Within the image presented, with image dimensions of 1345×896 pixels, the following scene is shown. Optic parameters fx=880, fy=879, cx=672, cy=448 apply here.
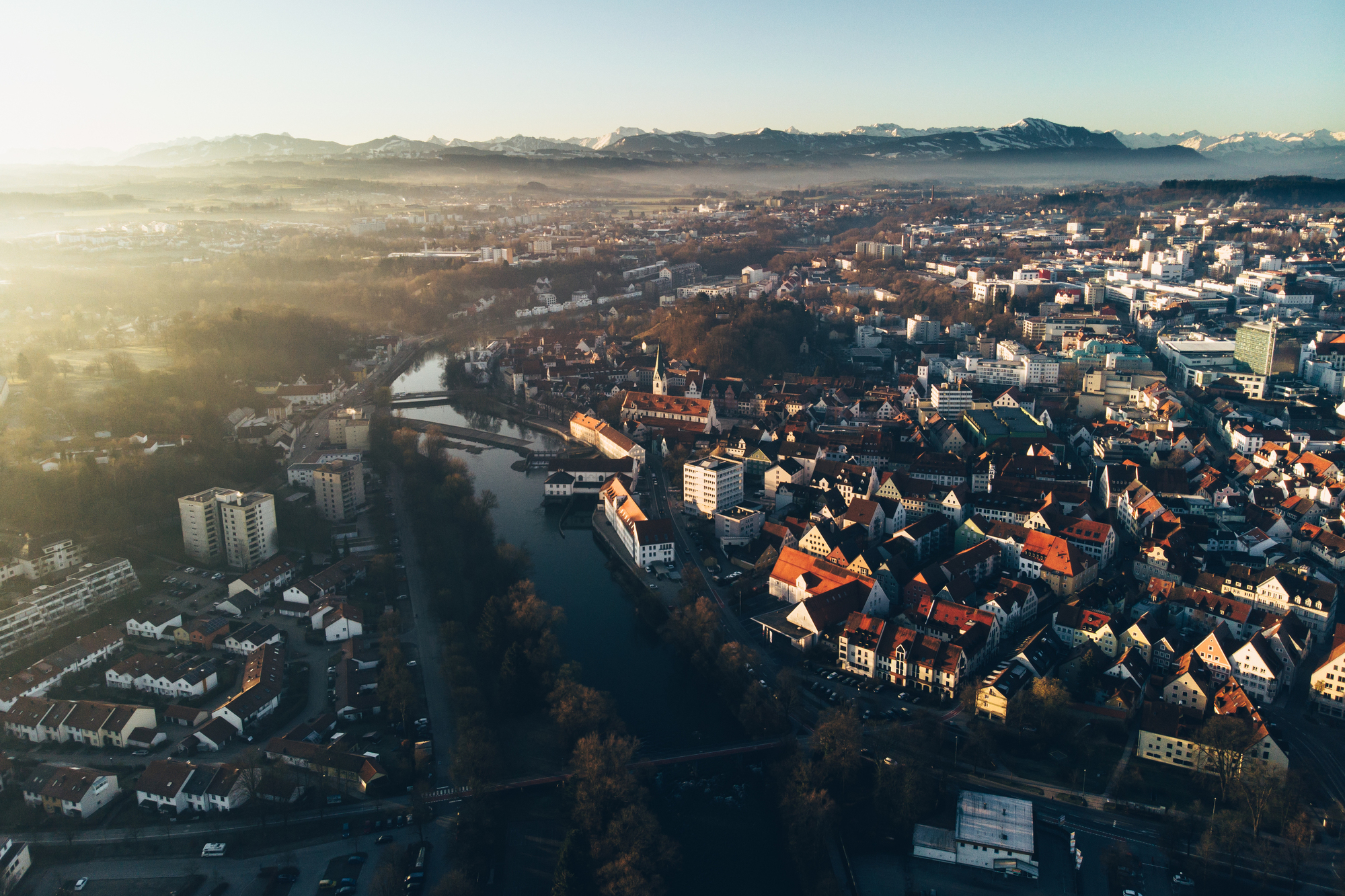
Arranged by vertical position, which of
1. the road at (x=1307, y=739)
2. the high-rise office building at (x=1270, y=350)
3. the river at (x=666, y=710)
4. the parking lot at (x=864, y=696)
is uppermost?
the high-rise office building at (x=1270, y=350)

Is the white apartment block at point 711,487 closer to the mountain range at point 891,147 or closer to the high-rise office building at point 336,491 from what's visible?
the high-rise office building at point 336,491

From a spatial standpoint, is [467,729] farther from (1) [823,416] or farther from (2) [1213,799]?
(1) [823,416]

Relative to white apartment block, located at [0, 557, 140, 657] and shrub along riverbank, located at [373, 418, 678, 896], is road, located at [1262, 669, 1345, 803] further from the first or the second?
white apartment block, located at [0, 557, 140, 657]

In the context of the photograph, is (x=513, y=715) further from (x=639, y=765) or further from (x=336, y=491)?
(x=336, y=491)

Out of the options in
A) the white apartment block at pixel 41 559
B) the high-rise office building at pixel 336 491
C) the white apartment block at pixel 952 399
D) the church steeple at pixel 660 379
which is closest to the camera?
the white apartment block at pixel 41 559

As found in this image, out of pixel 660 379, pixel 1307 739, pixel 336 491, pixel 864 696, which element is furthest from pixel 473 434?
pixel 1307 739

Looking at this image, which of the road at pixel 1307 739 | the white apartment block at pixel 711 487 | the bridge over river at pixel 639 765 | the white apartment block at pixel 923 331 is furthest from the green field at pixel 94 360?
the white apartment block at pixel 923 331
